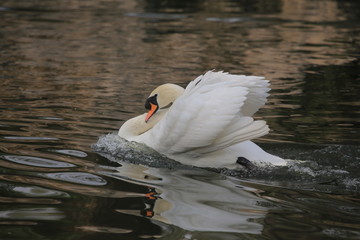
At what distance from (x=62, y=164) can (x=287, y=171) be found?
2.07 metres

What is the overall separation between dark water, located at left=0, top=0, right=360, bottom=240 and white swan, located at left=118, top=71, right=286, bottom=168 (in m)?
0.16

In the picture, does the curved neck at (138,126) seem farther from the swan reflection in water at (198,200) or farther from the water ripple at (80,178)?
the water ripple at (80,178)

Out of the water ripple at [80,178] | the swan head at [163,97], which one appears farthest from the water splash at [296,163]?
the water ripple at [80,178]

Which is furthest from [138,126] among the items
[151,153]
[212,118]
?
[212,118]

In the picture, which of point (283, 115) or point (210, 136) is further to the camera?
point (283, 115)

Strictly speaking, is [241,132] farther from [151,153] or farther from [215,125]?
[151,153]

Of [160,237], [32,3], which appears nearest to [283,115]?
[160,237]

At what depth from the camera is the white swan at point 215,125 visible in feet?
22.7

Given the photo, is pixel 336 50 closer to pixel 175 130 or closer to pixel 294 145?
pixel 294 145

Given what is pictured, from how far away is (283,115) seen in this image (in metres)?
10.1

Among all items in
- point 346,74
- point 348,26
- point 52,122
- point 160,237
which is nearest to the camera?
point 160,237

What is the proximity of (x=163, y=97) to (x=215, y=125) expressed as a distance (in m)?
1.54

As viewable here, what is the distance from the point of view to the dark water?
5438mm

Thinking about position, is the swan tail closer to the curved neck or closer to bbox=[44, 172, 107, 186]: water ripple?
bbox=[44, 172, 107, 186]: water ripple
